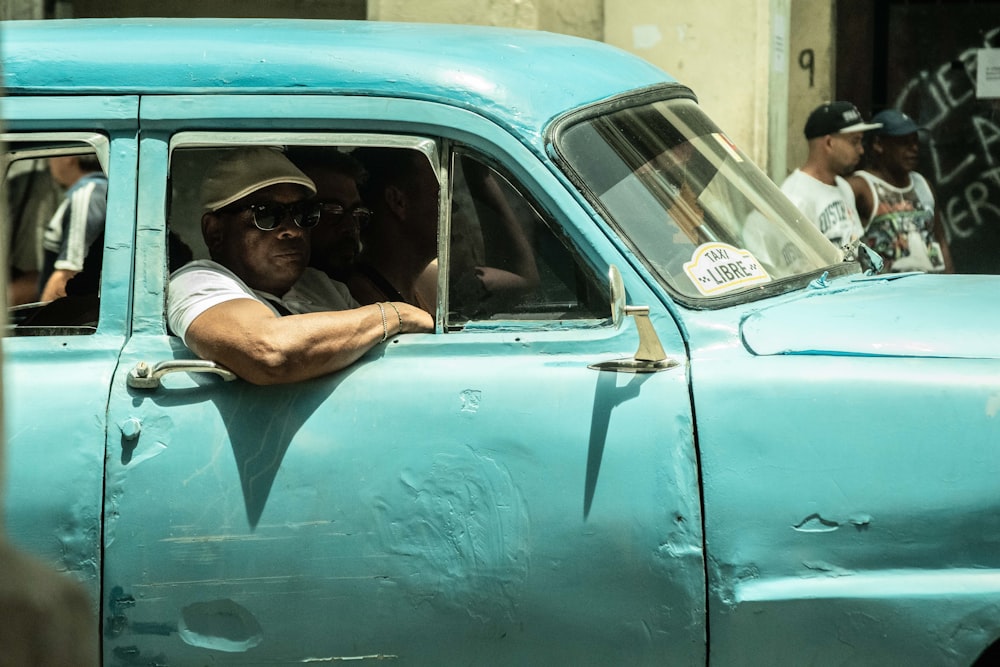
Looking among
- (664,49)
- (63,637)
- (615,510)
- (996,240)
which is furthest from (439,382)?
(996,240)

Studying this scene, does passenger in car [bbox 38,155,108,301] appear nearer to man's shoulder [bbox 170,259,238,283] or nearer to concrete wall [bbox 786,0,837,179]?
man's shoulder [bbox 170,259,238,283]

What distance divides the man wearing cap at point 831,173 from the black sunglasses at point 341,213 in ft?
9.68

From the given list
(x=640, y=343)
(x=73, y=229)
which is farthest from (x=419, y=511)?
(x=73, y=229)

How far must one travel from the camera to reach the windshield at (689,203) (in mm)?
2727

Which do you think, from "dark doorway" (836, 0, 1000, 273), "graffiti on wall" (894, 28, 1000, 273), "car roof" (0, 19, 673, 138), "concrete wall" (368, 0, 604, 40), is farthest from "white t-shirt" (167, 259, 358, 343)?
"graffiti on wall" (894, 28, 1000, 273)

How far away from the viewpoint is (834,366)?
8.38ft

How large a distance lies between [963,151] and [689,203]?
17.9 feet

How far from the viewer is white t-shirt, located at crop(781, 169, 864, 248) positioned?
5.56m

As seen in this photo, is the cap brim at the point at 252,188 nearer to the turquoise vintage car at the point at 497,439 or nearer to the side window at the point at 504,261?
the turquoise vintage car at the point at 497,439

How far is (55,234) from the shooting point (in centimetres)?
542

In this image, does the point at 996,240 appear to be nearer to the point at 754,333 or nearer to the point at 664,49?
the point at 664,49

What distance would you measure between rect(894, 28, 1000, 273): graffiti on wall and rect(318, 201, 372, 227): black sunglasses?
215 inches

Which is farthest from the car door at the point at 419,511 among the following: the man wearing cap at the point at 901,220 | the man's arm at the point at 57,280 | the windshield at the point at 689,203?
the man wearing cap at the point at 901,220

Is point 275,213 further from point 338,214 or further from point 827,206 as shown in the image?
point 827,206
